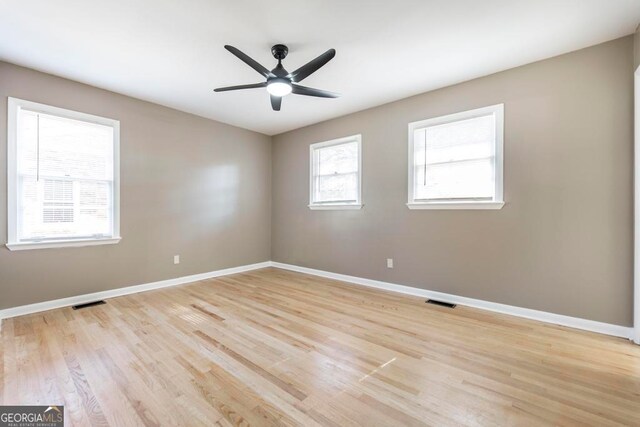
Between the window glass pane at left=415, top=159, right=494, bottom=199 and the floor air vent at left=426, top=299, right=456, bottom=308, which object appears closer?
the window glass pane at left=415, top=159, right=494, bottom=199

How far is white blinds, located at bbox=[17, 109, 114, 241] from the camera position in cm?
309

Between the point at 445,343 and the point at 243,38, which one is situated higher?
the point at 243,38

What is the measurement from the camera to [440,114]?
11.8 ft

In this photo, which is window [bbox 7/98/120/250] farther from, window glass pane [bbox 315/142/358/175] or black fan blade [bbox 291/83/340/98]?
window glass pane [bbox 315/142/358/175]

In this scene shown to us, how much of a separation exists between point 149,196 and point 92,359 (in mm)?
2442

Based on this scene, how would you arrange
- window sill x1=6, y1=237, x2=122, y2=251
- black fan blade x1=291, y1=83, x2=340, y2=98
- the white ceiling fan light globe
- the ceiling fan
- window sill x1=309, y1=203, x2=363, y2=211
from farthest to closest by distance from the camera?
window sill x1=309, y1=203, x2=363, y2=211 → window sill x1=6, y1=237, x2=122, y2=251 → black fan blade x1=291, y1=83, x2=340, y2=98 → the white ceiling fan light globe → the ceiling fan

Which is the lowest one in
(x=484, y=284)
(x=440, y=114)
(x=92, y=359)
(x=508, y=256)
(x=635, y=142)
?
(x=92, y=359)

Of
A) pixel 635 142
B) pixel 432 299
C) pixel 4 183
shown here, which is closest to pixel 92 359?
pixel 4 183

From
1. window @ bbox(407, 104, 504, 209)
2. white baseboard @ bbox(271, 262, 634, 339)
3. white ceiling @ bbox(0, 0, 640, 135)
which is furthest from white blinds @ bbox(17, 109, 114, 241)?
window @ bbox(407, 104, 504, 209)

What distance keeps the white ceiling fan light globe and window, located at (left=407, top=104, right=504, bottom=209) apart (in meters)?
1.95

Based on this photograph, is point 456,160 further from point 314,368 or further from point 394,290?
point 314,368

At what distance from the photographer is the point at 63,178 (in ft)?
10.9

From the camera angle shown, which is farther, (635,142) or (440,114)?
(440,114)

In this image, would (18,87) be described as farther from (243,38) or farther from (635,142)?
(635,142)
